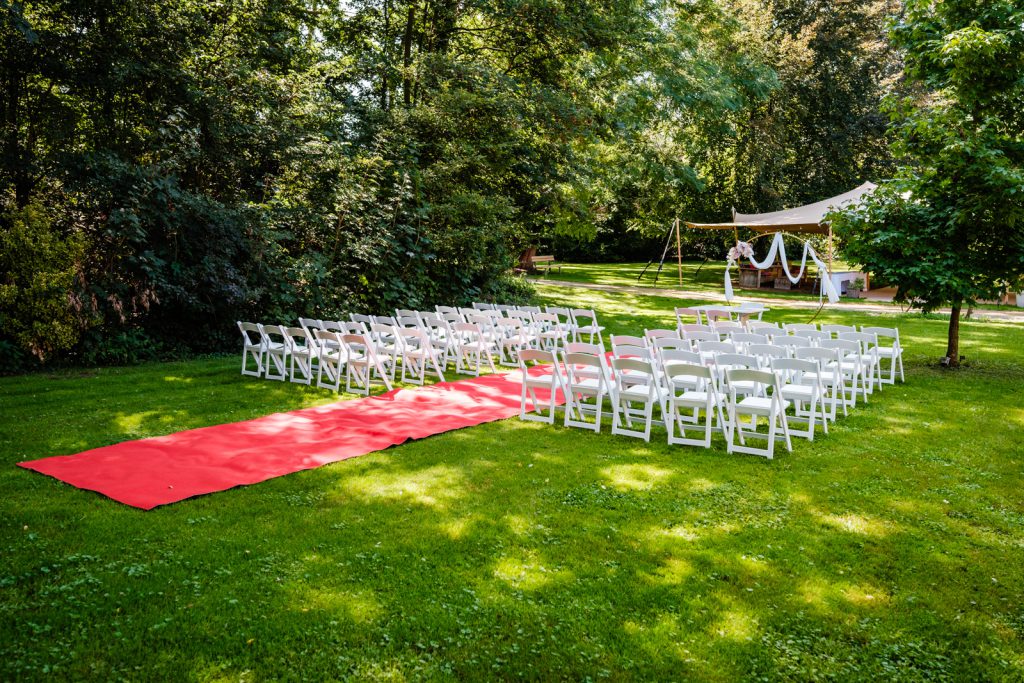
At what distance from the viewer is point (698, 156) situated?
31.9m

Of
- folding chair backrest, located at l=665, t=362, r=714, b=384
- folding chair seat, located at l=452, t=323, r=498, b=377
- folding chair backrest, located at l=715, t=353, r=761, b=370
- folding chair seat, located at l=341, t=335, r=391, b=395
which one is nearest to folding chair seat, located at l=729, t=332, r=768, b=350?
folding chair backrest, located at l=715, t=353, r=761, b=370

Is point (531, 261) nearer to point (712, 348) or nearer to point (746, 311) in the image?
point (746, 311)

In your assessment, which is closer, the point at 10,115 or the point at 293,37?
the point at 10,115

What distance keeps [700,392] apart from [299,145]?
941 centimetres

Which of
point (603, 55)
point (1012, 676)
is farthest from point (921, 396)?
point (603, 55)

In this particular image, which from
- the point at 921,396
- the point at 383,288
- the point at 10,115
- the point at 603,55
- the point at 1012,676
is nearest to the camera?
the point at 1012,676

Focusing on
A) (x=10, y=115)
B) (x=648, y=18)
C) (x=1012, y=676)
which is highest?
(x=648, y=18)

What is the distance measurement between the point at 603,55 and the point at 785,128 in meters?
15.5

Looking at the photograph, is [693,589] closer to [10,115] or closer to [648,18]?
[10,115]

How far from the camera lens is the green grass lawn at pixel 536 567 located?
344 cm

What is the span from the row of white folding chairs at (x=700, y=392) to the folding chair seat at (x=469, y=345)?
188 cm

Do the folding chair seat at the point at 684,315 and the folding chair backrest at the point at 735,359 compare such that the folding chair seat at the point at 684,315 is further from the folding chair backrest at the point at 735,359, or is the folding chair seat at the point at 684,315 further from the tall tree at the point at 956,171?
the folding chair backrest at the point at 735,359

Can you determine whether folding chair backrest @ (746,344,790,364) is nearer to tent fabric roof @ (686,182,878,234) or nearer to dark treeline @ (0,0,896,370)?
dark treeline @ (0,0,896,370)

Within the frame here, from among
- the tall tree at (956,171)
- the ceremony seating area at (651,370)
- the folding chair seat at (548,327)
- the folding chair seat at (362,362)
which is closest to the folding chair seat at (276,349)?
the ceremony seating area at (651,370)
